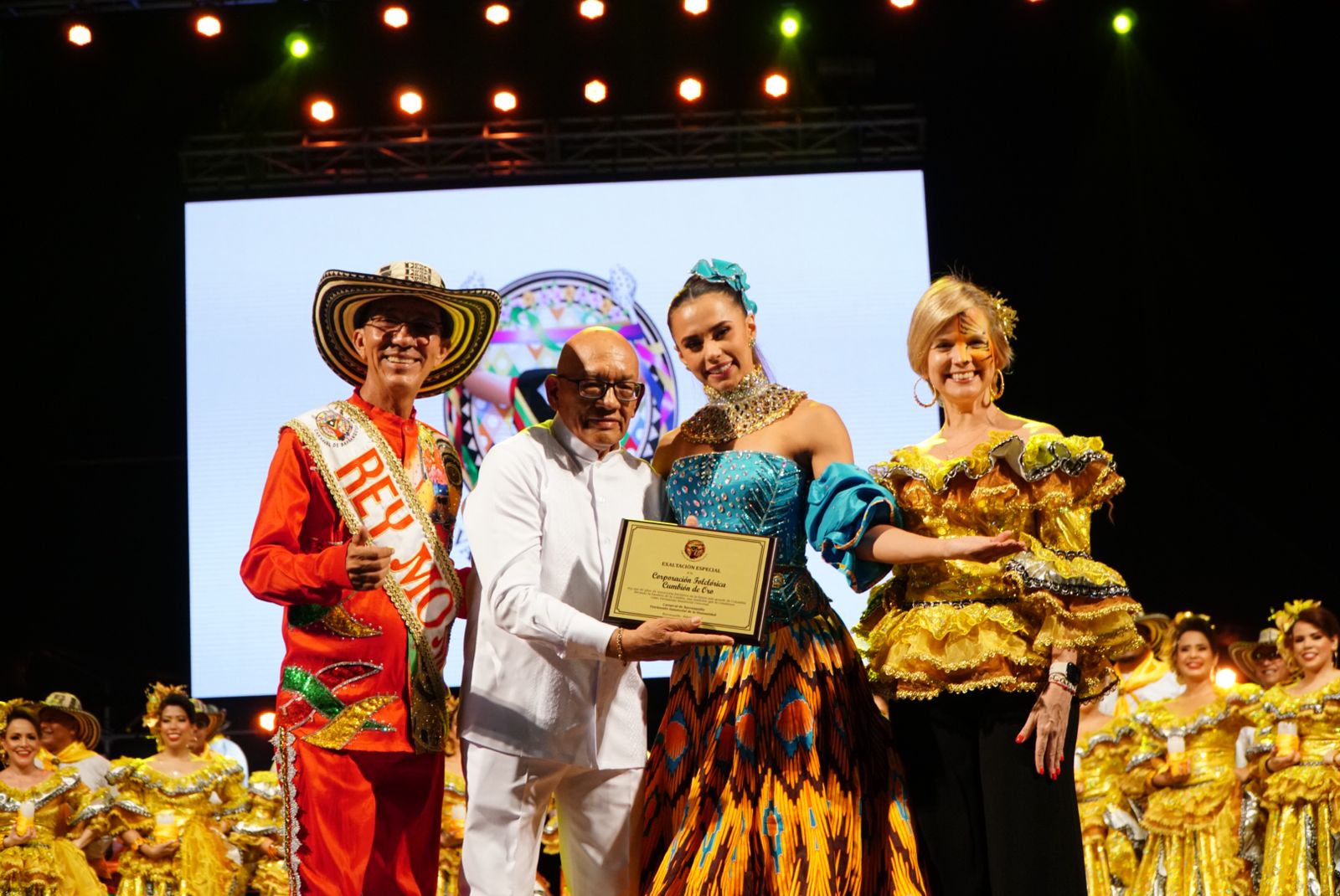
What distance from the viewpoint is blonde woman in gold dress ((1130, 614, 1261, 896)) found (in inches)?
270

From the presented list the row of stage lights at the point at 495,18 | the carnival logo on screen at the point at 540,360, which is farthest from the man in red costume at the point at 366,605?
the row of stage lights at the point at 495,18

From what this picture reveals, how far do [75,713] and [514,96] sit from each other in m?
4.33

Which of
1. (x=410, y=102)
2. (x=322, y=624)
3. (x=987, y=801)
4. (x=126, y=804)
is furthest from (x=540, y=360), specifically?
(x=987, y=801)

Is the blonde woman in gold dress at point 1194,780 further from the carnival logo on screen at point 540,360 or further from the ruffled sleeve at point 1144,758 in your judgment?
the carnival logo on screen at point 540,360

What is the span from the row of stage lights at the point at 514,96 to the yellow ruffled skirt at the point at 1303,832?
4.57m

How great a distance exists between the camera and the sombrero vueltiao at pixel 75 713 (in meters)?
7.99

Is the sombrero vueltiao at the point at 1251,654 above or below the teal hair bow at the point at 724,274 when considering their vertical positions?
below

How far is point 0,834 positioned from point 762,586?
6116 mm

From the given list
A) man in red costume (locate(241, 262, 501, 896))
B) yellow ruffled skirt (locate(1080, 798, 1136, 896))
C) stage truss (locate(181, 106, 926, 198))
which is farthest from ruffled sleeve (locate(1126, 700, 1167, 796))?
man in red costume (locate(241, 262, 501, 896))

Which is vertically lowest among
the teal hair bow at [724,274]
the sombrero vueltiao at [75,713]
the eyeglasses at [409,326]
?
the sombrero vueltiao at [75,713]

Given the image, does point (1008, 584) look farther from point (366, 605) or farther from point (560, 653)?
point (366, 605)

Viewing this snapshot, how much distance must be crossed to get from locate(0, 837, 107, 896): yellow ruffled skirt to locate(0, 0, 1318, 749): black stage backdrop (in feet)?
5.93

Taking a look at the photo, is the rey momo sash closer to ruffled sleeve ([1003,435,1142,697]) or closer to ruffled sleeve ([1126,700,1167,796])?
ruffled sleeve ([1003,435,1142,697])

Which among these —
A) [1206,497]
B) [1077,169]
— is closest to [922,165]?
[1077,169]
